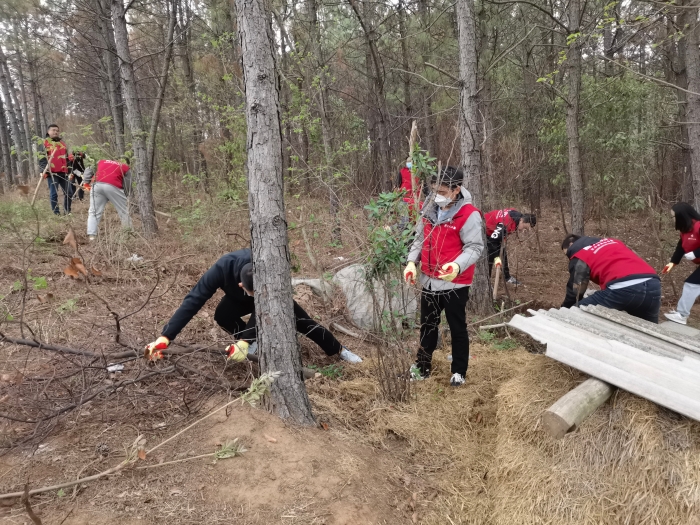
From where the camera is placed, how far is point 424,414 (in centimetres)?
314

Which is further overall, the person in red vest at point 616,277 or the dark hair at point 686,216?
the dark hair at point 686,216

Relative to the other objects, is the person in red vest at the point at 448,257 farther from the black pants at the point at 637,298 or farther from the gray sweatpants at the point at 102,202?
the gray sweatpants at the point at 102,202

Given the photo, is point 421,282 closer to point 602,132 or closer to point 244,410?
point 244,410

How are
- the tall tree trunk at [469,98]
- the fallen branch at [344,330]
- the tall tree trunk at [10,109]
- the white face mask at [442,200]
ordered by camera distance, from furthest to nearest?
the tall tree trunk at [10,109] < the tall tree trunk at [469,98] < the fallen branch at [344,330] < the white face mask at [442,200]

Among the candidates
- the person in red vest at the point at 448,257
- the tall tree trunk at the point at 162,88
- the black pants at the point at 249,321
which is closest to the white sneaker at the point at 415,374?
the person in red vest at the point at 448,257

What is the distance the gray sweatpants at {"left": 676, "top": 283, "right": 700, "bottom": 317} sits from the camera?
539 cm

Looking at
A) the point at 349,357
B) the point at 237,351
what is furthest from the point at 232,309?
the point at 349,357

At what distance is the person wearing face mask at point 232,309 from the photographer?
9.88ft

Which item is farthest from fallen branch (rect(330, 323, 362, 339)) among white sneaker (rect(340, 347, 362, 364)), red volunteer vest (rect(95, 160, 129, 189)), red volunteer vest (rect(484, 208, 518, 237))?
red volunteer vest (rect(95, 160, 129, 189))

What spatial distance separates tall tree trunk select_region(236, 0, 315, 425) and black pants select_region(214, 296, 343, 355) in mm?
971

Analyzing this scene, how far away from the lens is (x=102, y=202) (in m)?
6.24

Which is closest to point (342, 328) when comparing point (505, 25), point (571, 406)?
point (571, 406)

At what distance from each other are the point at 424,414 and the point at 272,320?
52.2 inches

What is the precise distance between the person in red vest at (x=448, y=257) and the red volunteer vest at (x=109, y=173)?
4711 mm
